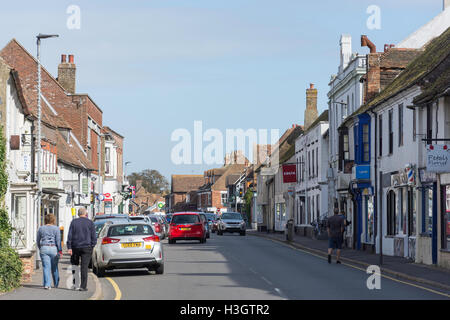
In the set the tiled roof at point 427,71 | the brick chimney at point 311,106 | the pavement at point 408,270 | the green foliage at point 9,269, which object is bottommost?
the pavement at point 408,270

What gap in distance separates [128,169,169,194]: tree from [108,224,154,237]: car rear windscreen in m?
155

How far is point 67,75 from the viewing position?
70.5m

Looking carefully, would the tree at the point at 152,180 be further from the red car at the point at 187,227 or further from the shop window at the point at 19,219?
the shop window at the point at 19,219

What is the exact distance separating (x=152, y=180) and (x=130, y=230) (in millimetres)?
159739

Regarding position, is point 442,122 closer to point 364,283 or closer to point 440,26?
point 364,283

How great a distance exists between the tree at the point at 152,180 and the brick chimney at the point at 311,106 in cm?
10614

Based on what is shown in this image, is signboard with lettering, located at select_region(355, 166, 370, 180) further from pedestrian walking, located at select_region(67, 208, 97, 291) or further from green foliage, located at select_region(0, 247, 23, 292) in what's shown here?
green foliage, located at select_region(0, 247, 23, 292)

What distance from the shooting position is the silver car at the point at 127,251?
23.9m

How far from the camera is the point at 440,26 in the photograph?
4528cm

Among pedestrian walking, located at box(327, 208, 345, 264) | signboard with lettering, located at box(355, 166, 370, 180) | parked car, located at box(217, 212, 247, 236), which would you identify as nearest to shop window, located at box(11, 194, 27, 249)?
pedestrian walking, located at box(327, 208, 345, 264)

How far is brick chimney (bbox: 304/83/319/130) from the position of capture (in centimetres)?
7531

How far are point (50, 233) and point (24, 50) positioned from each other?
42.6m

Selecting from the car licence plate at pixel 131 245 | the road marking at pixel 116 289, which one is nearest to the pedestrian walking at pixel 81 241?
the road marking at pixel 116 289
